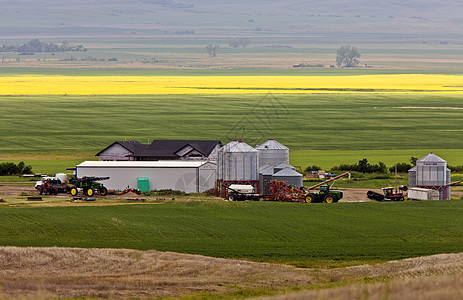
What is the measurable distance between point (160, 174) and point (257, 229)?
22550 mm

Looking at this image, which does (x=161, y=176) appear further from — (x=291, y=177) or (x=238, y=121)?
(x=238, y=121)

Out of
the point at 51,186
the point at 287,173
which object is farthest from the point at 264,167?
the point at 51,186

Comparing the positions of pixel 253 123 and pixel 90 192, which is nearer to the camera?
pixel 90 192

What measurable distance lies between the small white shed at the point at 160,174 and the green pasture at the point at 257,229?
9.11 metres

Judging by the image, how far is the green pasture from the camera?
1550 inches

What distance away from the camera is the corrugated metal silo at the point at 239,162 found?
64.4 metres

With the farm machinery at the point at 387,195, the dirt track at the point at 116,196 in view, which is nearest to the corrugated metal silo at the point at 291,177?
the dirt track at the point at 116,196

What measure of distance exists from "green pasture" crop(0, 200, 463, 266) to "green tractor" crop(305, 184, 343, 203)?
2834mm

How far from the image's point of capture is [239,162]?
6456cm

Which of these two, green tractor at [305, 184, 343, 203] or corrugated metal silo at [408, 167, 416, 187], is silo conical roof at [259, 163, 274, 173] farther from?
corrugated metal silo at [408, 167, 416, 187]

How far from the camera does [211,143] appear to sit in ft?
255

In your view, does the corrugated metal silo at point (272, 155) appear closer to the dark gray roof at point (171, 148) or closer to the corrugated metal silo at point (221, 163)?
the corrugated metal silo at point (221, 163)

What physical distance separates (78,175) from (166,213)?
18.0m

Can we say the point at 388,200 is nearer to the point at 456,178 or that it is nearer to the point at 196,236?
the point at 456,178
